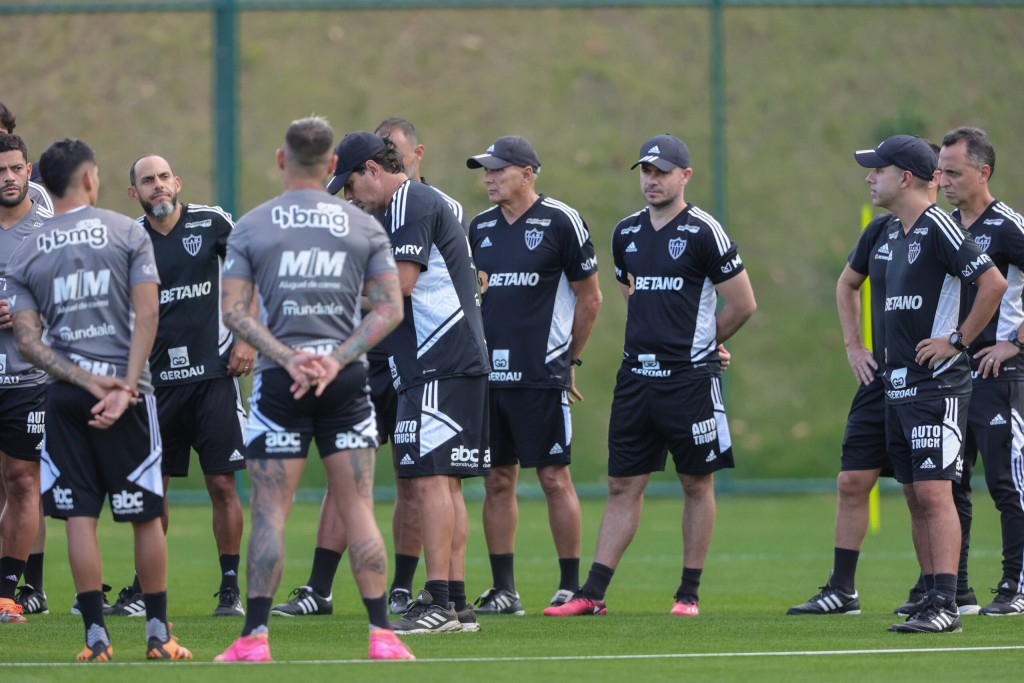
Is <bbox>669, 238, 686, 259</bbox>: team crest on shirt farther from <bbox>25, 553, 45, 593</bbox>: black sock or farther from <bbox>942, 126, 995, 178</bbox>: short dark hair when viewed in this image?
<bbox>25, 553, 45, 593</bbox>: black sock

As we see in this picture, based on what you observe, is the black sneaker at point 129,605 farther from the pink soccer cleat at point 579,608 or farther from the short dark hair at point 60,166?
the short dark hair at point 60,166

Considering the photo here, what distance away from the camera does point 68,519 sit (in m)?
6.25

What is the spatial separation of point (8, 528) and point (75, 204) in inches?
97.6

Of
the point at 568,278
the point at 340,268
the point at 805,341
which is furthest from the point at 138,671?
the point at 805,341

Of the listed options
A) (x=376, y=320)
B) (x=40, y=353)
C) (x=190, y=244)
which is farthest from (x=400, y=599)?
(x=40, y=353)

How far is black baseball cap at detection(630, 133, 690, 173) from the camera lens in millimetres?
8320

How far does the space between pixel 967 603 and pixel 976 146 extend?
2335 millimetres

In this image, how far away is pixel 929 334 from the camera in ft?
24.2

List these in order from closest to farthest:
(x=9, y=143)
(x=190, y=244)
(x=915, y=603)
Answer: (x=915, y=603)
(x=9, y=143)
(x=190, y=244)

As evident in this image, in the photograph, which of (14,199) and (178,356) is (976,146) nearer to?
(178,356)

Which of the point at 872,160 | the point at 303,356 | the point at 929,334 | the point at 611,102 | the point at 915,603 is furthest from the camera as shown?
the point at 611,102

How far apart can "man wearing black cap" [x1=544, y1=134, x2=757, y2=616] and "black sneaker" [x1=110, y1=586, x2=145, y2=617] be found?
2.25m

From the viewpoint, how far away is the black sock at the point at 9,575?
8.09 meters

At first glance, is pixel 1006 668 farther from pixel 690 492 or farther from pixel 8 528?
pixel 8 528
